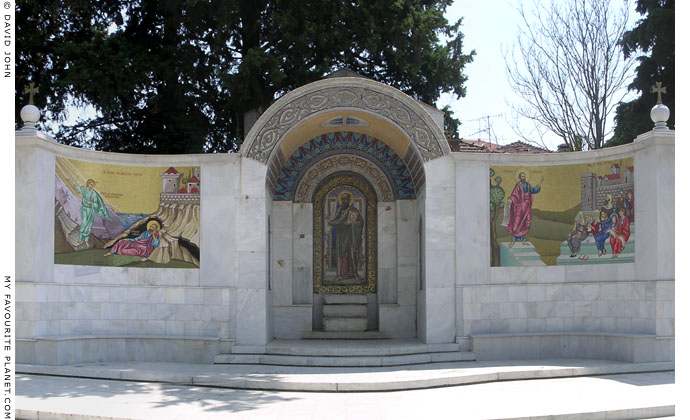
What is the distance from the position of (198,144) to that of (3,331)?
8771 millimetres

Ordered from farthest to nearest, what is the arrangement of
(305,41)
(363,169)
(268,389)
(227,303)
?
(305,41)
(363,169)
(227,303)
(268,389)

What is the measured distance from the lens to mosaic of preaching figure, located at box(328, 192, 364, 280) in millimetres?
16422

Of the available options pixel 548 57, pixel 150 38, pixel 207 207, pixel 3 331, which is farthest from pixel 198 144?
pixel 548 57

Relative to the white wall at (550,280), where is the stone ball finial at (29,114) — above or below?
above

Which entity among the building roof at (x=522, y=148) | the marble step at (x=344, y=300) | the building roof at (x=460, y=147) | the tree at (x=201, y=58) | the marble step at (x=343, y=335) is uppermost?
the tree at (x=201, y=58)

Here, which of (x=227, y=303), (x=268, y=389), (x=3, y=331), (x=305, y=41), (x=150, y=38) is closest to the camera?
(x=3, y=331)

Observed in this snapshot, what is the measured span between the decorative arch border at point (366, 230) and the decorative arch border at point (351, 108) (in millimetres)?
2533

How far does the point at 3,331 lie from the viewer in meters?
10.6

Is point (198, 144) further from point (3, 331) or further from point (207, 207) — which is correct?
point (3, 331)

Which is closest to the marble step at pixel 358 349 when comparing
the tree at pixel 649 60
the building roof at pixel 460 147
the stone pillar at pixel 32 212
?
the stone pillar at pixel 32 212

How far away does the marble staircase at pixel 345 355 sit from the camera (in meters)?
13.1

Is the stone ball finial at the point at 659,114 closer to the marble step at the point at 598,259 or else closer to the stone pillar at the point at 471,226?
the marble step at the point at 598,259

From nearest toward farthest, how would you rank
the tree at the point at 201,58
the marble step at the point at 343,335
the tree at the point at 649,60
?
the marble step at the point at 343,335 → the tree at the point at 201,58 → the tree at the point at 649,60

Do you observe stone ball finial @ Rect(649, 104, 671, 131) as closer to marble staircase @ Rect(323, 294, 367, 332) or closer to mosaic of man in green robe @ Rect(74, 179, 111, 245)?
marble staircase @ Rect(323, 294, 367, 332)
